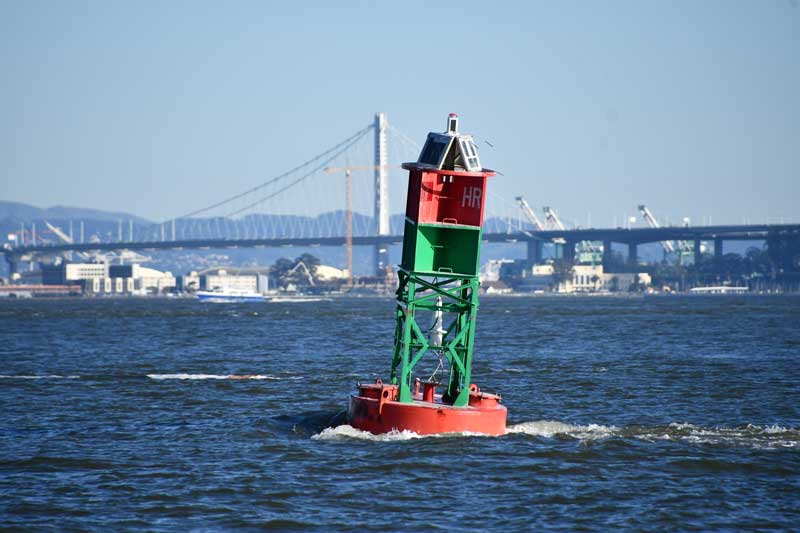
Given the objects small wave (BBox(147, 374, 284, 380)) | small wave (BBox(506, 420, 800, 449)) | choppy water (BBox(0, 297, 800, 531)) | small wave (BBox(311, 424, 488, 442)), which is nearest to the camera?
choppy water (BBox(0, 297, 800, 531))

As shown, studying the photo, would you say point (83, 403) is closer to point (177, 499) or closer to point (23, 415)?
point (23, 415)

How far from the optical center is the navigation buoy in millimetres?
25078

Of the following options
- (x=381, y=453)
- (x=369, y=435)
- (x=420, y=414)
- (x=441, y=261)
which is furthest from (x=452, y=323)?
(x=381, y=453)

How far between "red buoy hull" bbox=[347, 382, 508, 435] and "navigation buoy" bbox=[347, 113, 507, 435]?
18 mm

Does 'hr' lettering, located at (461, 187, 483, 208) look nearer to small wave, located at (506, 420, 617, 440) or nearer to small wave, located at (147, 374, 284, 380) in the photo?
small wave, located at (506, 420, 617, 440)

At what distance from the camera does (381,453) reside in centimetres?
2405

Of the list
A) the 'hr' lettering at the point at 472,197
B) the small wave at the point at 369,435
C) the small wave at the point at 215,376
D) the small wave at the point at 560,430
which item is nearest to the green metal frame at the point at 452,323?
the small wave at the point at 369,435

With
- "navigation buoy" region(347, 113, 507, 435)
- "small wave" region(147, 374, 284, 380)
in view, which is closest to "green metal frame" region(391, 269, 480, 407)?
"navigation buoy" region(347, 113, 507, 435)

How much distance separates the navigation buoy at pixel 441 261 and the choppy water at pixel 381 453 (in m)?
0.49

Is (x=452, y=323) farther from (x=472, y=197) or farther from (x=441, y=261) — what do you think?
(x=472, y=197)

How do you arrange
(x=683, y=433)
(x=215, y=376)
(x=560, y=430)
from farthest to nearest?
(x=215, y=376), (x=560, y=430), (x=683, y=433)

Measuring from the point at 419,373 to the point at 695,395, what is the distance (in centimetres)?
1158

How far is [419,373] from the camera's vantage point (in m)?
45.5

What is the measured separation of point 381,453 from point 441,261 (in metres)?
3.84
